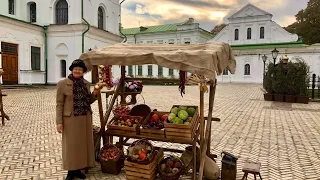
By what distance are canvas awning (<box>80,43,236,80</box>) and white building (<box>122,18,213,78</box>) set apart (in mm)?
42084

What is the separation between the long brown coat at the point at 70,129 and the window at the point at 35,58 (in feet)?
78.0

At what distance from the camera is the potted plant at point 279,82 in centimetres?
1706

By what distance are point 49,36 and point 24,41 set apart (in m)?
3.07

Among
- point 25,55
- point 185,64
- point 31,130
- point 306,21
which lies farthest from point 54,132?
point 306,21

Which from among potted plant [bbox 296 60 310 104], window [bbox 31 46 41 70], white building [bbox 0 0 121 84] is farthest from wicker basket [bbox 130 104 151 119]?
window [bbox 31 46 41 70]

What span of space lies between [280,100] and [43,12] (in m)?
23.3

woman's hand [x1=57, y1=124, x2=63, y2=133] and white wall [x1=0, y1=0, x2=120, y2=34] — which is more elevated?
white wall [x1=0, y1=0, x2=120, y2=34]

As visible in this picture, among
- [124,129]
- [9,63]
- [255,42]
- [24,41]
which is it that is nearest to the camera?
[124,129]

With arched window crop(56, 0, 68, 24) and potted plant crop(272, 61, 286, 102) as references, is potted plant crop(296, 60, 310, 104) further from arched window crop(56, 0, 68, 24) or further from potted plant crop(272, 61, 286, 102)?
arched window crop(56, 0, 68, 24)

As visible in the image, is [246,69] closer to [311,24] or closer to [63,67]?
[311,24]

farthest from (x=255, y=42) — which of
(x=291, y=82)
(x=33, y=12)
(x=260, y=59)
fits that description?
(x=33, y=12)

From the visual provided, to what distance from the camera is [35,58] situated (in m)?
26.5

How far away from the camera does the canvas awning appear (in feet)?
13.4

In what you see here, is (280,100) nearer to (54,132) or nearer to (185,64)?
(54,132)
